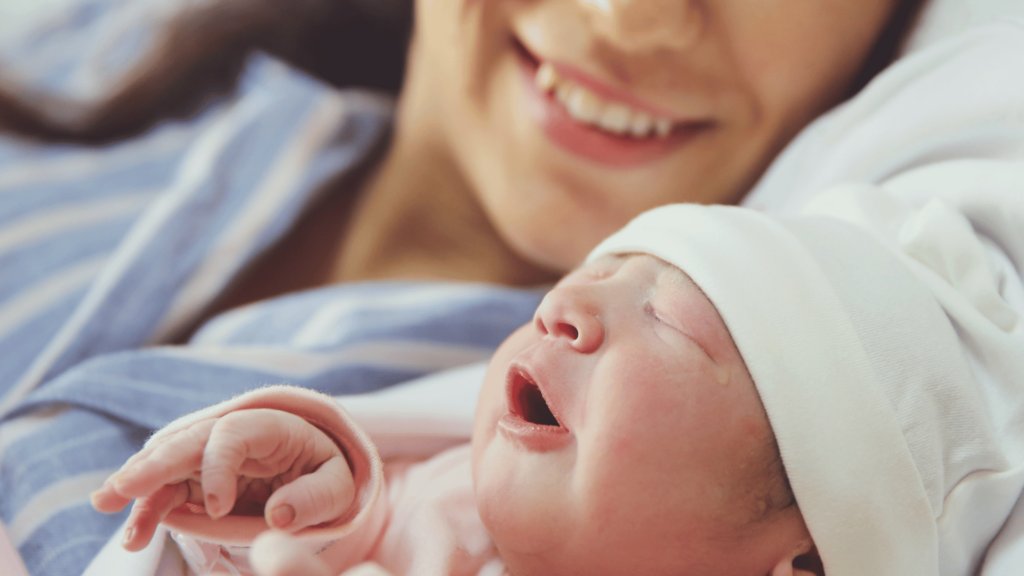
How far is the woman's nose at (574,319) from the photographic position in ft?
1.68

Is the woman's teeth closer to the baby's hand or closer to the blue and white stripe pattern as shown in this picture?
the blue and white stripe pattern

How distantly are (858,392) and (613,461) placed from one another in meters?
0.18

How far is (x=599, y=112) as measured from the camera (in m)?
0.86

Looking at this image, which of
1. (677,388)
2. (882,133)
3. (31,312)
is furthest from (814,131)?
(31,312)

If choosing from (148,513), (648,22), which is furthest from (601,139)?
(148,513)

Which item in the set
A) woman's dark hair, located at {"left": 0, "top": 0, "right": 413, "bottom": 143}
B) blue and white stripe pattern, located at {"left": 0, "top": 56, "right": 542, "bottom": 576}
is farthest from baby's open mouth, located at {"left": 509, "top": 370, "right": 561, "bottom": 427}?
woman's dark hair, located at {"left": 0, "top": 0, "right": 413, "bottom": 143}

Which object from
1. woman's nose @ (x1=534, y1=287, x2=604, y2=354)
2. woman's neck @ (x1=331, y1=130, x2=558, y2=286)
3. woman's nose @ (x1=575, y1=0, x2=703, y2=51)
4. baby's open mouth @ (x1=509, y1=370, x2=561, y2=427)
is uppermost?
woman's nose @ (x1=575, y1=0, x2=703, y2=51)

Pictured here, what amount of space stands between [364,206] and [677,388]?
2.76 feet

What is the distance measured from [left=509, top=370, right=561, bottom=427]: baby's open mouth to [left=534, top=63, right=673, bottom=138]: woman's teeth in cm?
42

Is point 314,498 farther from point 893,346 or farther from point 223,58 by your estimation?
point 223,58

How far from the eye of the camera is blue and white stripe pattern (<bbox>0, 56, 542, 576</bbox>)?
708 millimetres

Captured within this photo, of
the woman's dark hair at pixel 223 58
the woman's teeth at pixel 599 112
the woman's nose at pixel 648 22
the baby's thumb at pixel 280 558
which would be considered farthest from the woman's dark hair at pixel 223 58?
the baby's thumb at pixel 280 558

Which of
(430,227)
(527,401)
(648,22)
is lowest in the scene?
(430,227)

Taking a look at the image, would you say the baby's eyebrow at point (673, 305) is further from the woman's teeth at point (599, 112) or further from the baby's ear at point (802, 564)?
the woman's teeth at point (599, 112)
